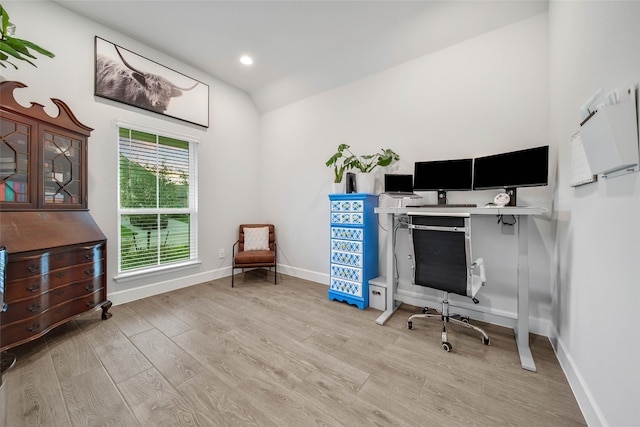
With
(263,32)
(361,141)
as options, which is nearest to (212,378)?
(361,141)

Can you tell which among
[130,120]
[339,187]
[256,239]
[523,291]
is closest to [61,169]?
[130,120]

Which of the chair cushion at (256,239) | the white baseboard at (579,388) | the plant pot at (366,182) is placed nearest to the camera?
the white baseboard at (579,388)

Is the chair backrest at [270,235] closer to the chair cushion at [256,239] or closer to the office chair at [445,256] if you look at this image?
the chair cushion at [256,239]

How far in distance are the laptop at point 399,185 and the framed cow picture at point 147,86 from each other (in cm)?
291

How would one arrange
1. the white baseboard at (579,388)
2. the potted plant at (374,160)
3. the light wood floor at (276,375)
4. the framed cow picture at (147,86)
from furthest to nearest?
1. the potted plant at (374,160)
2. the framed cow picture at (147,86)
3. the light wood floor at (276,375)
4. the white baseboard at (579,388)

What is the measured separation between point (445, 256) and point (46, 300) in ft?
10.8

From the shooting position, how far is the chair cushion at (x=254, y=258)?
3443 mm

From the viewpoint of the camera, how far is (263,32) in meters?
2.79

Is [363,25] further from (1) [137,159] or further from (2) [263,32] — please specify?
(1) [137,159]

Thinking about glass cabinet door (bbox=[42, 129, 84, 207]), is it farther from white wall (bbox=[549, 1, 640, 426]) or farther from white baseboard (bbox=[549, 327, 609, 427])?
white baseboard (bbox=[549, 327, 609, 427])

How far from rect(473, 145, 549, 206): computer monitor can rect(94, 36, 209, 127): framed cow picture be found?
12.3 feet

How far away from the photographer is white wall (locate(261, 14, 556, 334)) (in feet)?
7.13

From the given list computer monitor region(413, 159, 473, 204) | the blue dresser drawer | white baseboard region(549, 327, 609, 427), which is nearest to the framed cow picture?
the blue dresser drawer

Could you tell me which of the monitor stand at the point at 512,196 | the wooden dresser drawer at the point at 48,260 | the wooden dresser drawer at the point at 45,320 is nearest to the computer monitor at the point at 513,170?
the monitor stand at the point at 512,196
